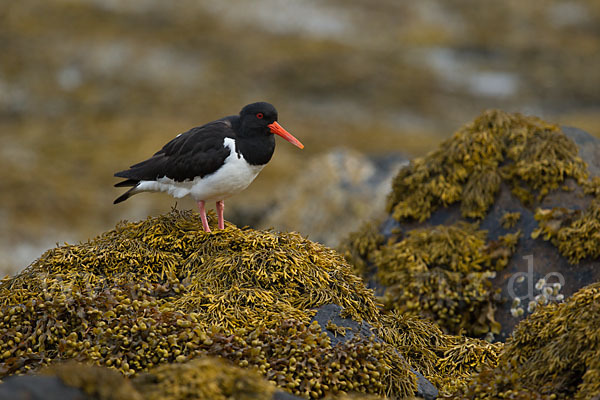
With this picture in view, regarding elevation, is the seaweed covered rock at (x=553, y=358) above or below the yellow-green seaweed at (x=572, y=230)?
below

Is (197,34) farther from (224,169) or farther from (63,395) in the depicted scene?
(63,395)

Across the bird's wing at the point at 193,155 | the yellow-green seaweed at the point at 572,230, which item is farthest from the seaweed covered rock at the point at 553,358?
the bird's wing at the point at 193,155

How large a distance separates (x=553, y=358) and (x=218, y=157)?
3.59m

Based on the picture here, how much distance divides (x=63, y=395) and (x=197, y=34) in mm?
28562

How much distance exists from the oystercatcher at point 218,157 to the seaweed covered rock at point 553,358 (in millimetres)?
2956

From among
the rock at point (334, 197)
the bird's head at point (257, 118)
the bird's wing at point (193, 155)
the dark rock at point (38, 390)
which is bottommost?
the dark rock at point (38, 390)

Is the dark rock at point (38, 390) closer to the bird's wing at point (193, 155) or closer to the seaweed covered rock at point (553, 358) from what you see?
the seaweed covered rock at point (553, 358)

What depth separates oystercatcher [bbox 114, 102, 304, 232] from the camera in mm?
6594

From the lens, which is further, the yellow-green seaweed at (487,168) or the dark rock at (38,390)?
the yellow-green seaweed at (487,168)

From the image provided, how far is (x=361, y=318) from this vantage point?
5.57 meters

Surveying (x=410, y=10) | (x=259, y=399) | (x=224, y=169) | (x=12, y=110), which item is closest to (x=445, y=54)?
(x=410, y=10)

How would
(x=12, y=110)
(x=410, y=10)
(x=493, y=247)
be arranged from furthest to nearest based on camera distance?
(x=410, y=10) → (x=12, y=110) → (x=493, y=247)

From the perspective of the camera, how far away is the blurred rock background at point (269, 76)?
21.2 metres

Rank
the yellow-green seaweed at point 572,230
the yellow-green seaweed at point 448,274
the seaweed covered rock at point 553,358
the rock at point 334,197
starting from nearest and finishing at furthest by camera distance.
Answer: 1. the seaweed covered rock at point 553,358
2. the yellow-green seaweed at point 572,230
3. the yellow-green seaweed at point 448,274
4. the rock at point 334,197
